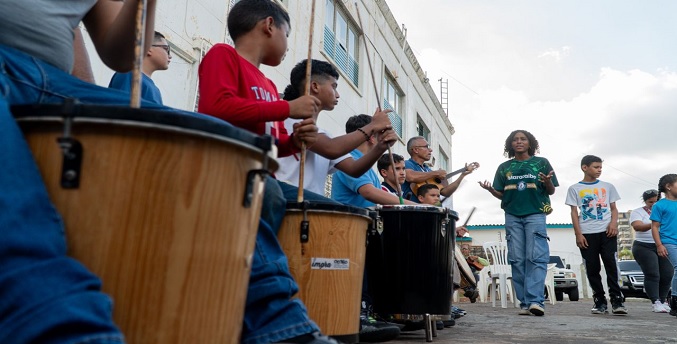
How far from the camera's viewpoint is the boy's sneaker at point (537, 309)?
214 inches

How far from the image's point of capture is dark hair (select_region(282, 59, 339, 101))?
3010mm

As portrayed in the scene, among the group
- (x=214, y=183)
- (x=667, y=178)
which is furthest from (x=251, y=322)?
(x=667, y=178)

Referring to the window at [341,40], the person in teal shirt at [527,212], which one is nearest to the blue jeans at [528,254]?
the person in teal shirt at [527,212]

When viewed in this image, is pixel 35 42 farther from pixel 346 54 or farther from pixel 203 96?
pixel 346 54

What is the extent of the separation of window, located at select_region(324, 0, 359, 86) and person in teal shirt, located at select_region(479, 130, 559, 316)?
510 cm

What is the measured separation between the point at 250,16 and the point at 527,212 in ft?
13.4

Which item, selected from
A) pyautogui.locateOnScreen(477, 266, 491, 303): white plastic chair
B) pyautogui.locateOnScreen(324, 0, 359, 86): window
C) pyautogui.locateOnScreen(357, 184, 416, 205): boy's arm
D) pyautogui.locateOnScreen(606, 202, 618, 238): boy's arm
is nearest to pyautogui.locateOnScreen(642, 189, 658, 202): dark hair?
pyautogui.locateOnScreen(606, 202, 618, 238): boy's arm

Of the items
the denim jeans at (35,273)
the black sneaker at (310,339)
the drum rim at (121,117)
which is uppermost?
the drum rim at (121,117)

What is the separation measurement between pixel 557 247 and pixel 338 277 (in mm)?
33354

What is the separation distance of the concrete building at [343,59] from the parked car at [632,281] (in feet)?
21.7

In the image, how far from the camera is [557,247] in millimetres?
32625

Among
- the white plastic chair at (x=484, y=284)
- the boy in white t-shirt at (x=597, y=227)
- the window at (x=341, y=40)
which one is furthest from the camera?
the white plastic chair at (x=484, y=284)

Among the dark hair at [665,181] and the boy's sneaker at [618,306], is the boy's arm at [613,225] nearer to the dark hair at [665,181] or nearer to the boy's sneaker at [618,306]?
the boy's sneaker at [618,306]

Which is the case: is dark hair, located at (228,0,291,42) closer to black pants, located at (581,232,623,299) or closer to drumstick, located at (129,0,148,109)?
drumstick, located at (129,0,148,109)
